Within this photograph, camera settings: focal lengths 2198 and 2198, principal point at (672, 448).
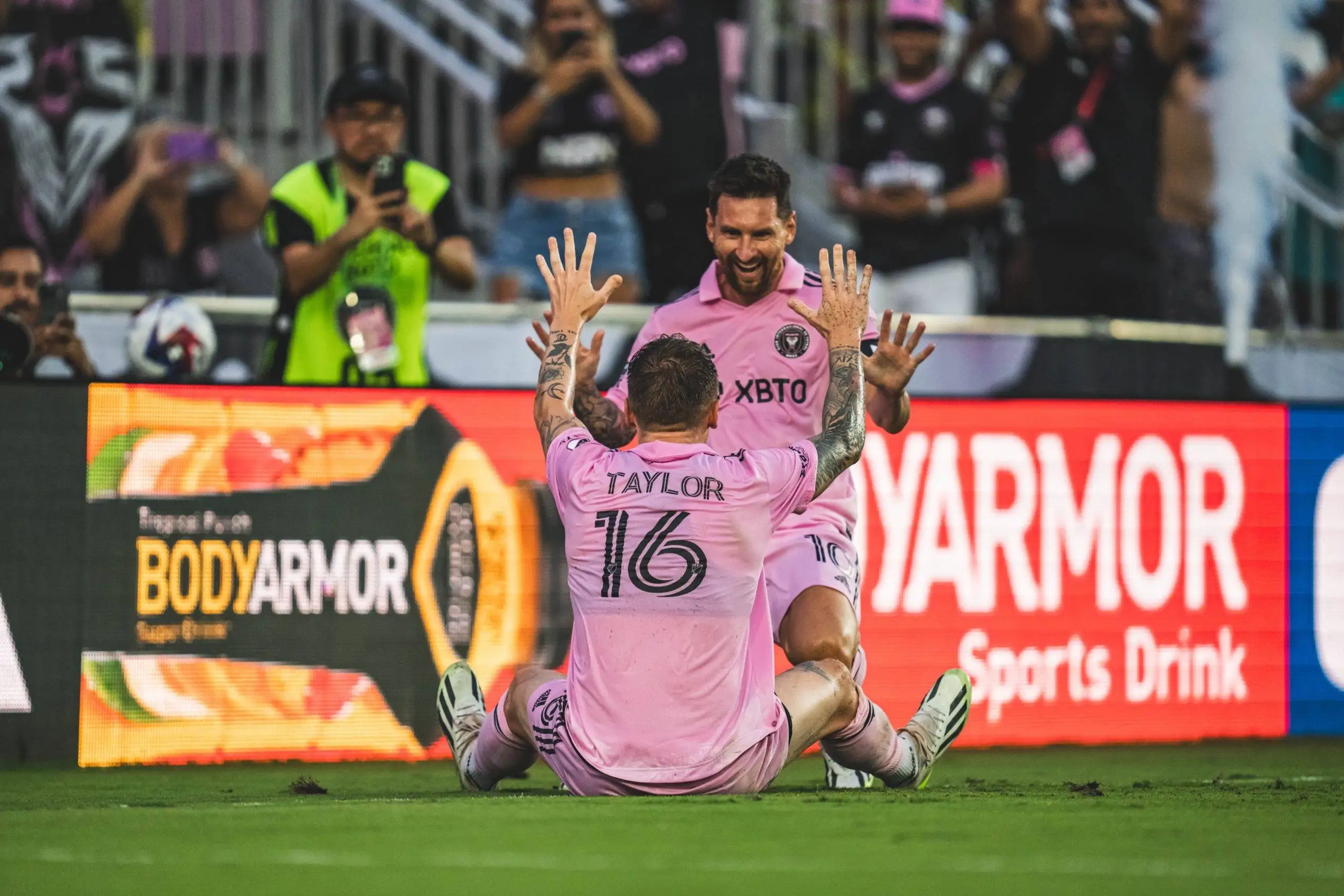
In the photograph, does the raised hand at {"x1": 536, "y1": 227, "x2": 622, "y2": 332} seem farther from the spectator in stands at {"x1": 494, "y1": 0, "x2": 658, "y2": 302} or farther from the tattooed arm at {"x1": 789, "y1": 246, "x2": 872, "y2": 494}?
the spectator in stands at {"x1": 494, "y1": 0, "x2": 658, "y2": 302}

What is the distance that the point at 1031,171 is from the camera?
12133 millimetres

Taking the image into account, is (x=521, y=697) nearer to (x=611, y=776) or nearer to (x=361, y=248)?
(x=611, y=776)

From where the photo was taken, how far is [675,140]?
1167 centimetres

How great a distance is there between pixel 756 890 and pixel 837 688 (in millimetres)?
2294

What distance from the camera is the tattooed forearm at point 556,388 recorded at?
688 centimetres

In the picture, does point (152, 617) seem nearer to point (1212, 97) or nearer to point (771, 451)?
point (771, 451)

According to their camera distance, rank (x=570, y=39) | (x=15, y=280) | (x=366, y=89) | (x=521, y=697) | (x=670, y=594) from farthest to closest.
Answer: (x=570, y=39), (x=366, y=89), (x=15, y=280), (x=521, y=697), (x=670, y=594)

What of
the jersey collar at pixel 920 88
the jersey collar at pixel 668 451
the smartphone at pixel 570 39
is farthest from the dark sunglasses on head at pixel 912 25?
the jersey collar at pixel 668 451

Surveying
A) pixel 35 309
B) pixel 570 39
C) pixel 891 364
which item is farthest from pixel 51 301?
pixel 891 364

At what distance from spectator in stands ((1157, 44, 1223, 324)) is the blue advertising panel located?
239 cm

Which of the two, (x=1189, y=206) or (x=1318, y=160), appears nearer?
(x=1189, y=206)

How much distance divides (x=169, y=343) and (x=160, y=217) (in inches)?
67.5

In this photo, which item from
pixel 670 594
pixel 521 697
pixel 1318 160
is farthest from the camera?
pixel 1318 160

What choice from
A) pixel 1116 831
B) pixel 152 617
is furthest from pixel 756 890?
pixel 152 617
